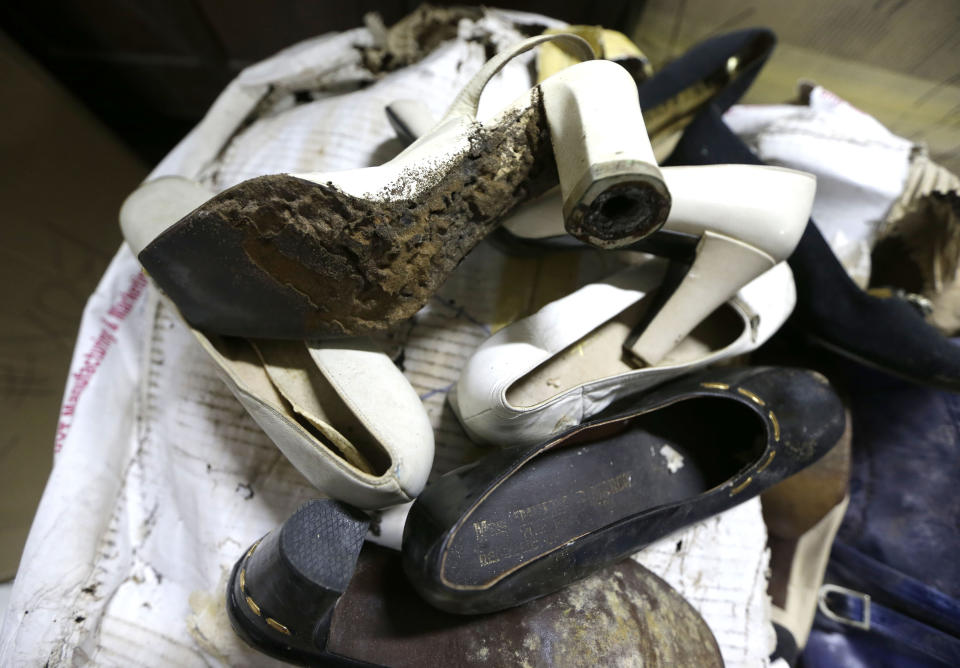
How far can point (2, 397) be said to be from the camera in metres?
0.80

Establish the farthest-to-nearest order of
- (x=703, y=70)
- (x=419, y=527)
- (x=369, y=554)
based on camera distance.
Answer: (x=703, y=70) → (x=369, y=554) → (x=419, y=527)

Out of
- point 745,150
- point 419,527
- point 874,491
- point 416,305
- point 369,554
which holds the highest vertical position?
point 745,150

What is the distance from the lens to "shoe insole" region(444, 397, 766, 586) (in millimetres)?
590

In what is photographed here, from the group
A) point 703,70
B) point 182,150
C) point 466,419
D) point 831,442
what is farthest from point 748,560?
point 182,150

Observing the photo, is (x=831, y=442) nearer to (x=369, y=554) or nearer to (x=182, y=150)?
(x=369, y=554)

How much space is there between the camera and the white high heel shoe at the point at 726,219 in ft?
1.86

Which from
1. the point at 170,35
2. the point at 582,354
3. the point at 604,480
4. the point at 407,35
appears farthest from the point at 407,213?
the point at 170,35

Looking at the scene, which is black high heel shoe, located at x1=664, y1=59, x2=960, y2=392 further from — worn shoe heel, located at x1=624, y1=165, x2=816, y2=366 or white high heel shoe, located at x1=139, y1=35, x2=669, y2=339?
white high heel shoe, located at x1=139, y1=35, x2=669, y2=339

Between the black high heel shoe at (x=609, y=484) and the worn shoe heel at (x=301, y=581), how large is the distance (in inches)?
2.8

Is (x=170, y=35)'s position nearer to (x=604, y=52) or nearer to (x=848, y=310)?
(x=604, y=52)

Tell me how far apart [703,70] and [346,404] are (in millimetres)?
693

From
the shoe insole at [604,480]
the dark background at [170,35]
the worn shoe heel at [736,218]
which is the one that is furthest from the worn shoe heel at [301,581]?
the dark background at [170,35]

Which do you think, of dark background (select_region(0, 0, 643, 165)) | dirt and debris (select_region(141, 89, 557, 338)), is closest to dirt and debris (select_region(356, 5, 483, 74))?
dark background (select_region(0, 0, 643, 165))

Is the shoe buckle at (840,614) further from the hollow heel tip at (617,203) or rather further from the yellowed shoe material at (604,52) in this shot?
the yellowed shoe material at (604,52)
